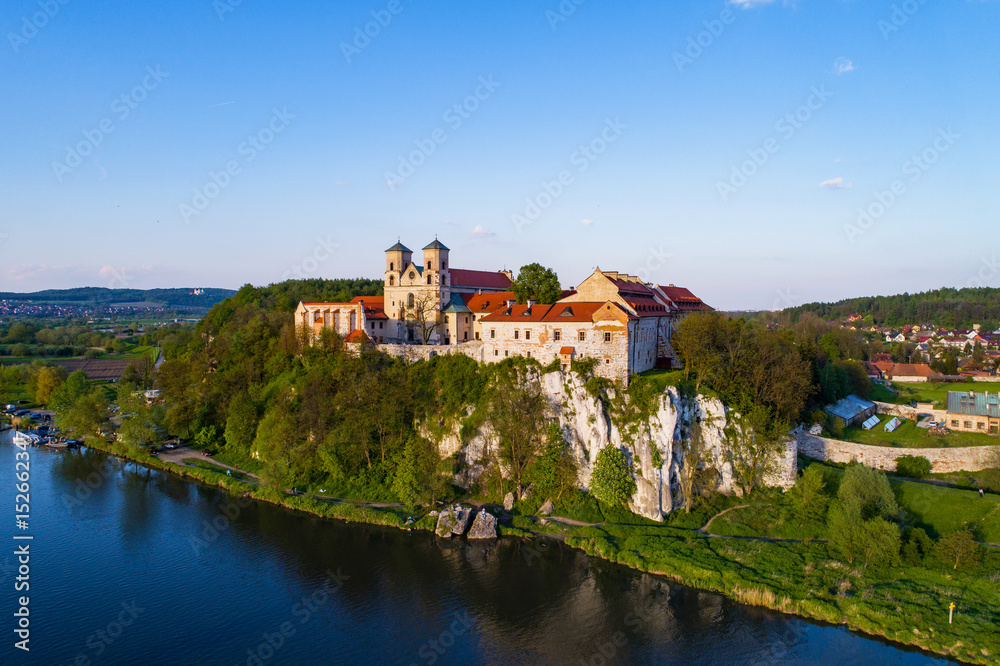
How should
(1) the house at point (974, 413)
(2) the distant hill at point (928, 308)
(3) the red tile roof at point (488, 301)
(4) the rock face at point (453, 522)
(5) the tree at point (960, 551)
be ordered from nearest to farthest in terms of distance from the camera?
(5) the tree at point (960, 551) < (4) the rock face at point (453, 522) < (1) the house at point (974, 413) < (3) the red tile roof at point (488, 301) < (2) the distant hill at point (928, 308)

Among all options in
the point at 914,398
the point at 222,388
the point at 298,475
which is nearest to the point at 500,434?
the point at 298,475

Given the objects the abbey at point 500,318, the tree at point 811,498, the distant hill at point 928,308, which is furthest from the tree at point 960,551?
the distant hill at point 928,308

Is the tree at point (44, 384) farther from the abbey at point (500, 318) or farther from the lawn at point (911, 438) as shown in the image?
the lawn at point (911, 438)

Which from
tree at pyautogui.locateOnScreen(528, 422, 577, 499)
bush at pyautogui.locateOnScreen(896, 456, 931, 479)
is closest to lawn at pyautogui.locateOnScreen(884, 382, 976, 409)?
bush at pyautogui.locateOnScreen(896, 456, 931, 479)

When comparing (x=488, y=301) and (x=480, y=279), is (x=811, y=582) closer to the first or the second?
(x=488, y=301)

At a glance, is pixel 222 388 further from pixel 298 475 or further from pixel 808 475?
pixel 808 475

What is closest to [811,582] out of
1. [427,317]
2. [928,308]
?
[427,317]
